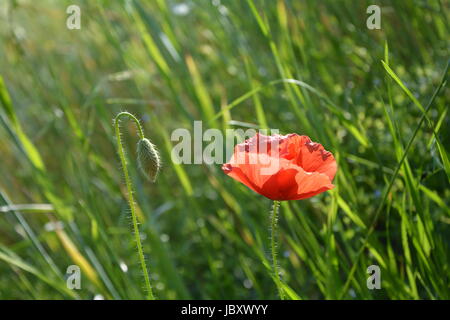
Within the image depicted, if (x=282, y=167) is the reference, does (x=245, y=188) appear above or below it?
above

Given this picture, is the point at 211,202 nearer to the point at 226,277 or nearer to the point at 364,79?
the point at 226,277

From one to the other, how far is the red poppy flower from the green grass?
15cm

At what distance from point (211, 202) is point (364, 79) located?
585 millimetres

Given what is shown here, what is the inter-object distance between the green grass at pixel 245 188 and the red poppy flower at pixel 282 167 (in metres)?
0.15

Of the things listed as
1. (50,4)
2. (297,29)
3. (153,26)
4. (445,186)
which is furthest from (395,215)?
(50,4)

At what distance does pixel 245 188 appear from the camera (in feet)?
4.32

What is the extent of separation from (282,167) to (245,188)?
0.50 m

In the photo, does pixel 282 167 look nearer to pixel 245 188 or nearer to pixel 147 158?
pixel 147 158

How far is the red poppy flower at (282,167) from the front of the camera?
822mm

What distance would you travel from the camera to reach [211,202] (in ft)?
6.23

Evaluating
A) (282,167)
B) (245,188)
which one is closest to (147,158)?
(282,167)

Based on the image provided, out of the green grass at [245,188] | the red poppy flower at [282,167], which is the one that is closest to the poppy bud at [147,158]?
the red poppy flower at [282,167]

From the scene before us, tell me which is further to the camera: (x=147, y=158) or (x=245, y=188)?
(x=245, y=188)

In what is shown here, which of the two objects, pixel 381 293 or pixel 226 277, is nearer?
pixel 381 293
